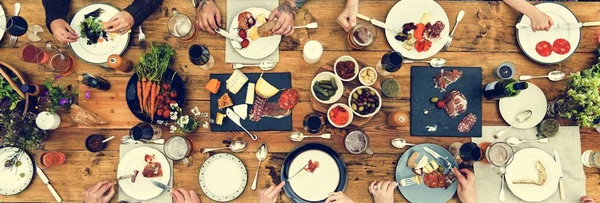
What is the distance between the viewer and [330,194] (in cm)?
224

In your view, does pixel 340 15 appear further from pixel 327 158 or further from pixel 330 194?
pixel 330 194

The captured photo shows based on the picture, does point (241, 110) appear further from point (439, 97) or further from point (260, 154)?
point (439, 97)

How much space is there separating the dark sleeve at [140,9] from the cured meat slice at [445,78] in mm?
1776

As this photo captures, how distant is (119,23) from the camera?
2.25 m

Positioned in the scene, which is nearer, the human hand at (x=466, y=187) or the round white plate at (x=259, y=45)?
the human hand at (x=466, y=187)

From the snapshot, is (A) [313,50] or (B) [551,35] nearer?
(A) [313,50]

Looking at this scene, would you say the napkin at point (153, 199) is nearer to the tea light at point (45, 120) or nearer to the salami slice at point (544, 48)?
the tea light at point (45, 120)

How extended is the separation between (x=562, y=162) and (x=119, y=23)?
2.76 m

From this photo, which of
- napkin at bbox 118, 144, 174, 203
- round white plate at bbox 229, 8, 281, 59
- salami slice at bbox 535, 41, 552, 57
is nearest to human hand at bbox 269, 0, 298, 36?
round white plate at bbox 229, 8, 281, 59

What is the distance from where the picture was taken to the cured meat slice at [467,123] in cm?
235

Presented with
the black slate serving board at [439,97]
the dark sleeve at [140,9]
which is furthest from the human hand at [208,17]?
the black slate serving board at [439,97]

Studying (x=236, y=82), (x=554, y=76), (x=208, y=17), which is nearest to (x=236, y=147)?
(x=236, y=82)

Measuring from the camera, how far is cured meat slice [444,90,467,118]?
2330mm

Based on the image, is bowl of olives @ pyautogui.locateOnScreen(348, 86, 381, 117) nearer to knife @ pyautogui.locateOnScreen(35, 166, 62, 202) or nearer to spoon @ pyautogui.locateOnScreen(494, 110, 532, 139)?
spoon @ pyautogui.locateOnScreen(494, 110, 532, 139)
